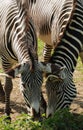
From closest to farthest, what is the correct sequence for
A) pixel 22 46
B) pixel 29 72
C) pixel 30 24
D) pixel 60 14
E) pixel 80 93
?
1. pixel 29 72
2. pixel 22 46
3. pixel 30 24
4. pixel 60 14
5. pixel 80 93

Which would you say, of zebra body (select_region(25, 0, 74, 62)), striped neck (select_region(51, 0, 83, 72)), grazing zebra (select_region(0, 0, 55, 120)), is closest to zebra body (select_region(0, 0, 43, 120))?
grazing zebra (select_region(0, 0, 55, 120))

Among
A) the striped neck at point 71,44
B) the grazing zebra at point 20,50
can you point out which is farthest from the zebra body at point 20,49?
the striped neck at point 71,44

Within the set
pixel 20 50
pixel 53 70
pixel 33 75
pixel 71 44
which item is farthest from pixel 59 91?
pixel 20 50

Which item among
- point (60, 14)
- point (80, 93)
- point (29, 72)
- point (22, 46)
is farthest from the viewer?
point (80, 93)

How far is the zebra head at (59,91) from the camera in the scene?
16.5 ft

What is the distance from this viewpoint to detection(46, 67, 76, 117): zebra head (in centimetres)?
502

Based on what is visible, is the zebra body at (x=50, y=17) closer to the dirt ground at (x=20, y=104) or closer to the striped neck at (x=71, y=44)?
the striped neck at (x=71, y=44)

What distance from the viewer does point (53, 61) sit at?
5184 millimetres

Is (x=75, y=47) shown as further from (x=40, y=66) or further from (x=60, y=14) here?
(x=60, y=14)

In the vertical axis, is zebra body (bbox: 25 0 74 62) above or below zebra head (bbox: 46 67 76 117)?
above

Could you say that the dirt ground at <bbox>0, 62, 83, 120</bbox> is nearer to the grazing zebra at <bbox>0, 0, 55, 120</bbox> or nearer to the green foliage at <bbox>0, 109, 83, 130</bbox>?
the grazing zebra at <bbox>0, 0, 55, 120</bbox>

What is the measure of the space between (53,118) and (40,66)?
75 cm

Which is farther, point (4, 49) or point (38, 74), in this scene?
point (4, 49)

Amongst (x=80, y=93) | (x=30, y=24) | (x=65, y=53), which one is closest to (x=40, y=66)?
(x=65, y=53)
